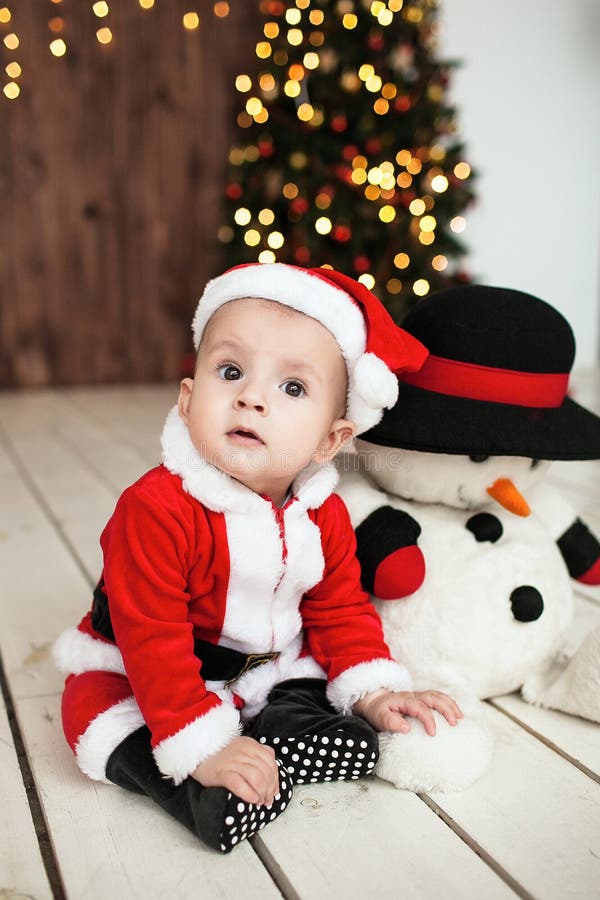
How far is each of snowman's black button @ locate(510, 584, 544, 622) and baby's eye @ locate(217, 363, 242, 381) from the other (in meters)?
0.42

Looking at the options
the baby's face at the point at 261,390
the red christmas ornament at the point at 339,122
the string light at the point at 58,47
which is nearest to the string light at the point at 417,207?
the red christmas ornament at the point at 339,122

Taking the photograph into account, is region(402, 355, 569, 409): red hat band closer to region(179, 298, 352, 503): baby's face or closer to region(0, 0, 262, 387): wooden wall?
region(179, 298, 352, 503): baby's face

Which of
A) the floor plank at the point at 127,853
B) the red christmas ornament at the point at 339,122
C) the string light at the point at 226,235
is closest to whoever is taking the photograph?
the floor plank at the point at 127,853

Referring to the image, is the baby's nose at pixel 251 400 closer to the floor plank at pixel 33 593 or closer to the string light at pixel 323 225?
the floor plank at pixel 33 593

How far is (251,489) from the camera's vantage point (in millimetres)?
884

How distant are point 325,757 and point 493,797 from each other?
0.17 meters

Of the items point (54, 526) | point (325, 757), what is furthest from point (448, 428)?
point (54, 526)

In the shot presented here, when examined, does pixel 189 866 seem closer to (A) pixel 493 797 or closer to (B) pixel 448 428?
(A) pixel 493 797

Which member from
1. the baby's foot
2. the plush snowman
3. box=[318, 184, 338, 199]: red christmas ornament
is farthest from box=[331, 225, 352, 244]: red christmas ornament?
the baby's foot

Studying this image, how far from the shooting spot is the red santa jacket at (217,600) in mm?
802

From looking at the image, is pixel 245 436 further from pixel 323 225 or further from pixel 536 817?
pixel 323 225

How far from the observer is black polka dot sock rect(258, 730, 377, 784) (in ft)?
2.77

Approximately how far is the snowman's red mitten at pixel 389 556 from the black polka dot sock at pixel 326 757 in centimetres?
19

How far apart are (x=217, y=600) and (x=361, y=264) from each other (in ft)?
8.08
